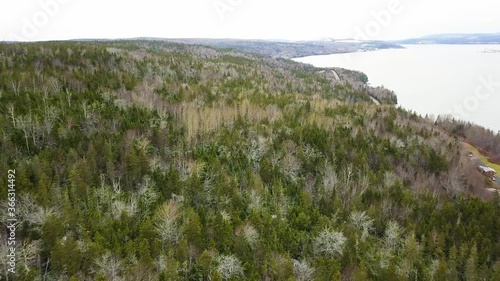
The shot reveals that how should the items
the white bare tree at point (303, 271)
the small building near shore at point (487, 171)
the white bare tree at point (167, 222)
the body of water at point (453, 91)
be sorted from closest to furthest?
the white bare tree at point (303, 271) < the white bare tree at point (167, 222) < the small building near shore at point (487, 171) < the body of water at point (453, 91)

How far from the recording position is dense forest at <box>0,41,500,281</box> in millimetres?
27578

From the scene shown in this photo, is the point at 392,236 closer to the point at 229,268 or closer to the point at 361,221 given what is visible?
the point at 361,221

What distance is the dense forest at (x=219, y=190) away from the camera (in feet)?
90.5

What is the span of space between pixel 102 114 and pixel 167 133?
29.4 feet

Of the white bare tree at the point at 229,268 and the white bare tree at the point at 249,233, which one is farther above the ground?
the white bare tree at the point at 249,233

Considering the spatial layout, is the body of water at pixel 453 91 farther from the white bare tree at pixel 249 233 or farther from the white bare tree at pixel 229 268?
the white bare tree at pixel 229 268

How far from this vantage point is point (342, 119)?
221 ft

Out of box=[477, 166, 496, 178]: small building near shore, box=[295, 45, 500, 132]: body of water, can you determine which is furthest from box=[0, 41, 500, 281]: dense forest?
box=[295, 45, 500, 132]: body of water

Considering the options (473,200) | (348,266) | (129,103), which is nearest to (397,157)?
(473,200)

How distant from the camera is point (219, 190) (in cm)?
3822

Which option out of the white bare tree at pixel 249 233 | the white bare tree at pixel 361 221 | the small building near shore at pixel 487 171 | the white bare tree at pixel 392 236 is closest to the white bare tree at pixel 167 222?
the white bare tree at pixel 249 233

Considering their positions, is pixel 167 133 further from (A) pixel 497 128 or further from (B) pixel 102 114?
(A) pixel 497 128

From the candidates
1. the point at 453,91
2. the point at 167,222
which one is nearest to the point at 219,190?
the point at 167,222

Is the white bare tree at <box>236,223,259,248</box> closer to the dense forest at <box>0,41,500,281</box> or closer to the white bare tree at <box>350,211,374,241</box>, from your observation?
the dense forest at <box>0,41,500,281</box>
